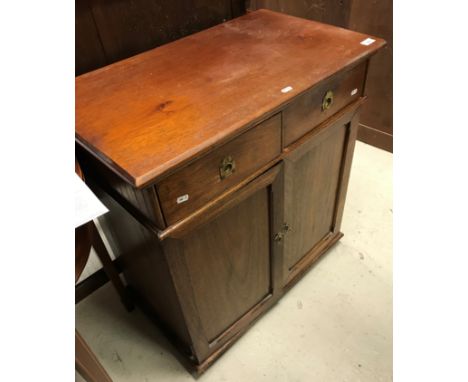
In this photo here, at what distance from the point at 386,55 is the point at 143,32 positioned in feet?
3.92

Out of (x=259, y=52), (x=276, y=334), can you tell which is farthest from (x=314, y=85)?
(x=276, y=334)

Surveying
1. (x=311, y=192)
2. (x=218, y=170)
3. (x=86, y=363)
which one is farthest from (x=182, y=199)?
(x=311, y=192)

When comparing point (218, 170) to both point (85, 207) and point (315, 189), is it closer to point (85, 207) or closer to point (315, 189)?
point (85, 207)

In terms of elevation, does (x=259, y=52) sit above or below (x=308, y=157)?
above

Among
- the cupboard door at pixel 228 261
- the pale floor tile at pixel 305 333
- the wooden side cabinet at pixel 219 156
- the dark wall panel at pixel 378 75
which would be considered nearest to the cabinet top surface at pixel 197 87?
the wooden side cabinet at pixel 219 156

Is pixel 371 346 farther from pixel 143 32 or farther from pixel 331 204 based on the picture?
pixel 143 32

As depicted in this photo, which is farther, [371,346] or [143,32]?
[371,346]

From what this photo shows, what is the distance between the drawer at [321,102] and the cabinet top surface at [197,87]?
0.05 meters

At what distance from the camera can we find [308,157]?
3.61 feet

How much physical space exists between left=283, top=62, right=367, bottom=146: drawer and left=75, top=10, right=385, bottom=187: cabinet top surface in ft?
0.15

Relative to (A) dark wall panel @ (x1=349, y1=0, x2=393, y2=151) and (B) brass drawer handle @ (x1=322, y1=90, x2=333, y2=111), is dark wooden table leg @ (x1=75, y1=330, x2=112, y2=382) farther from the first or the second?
(A) dark wall panel @ (x1=349, y1=0, x2=393, y2=151)

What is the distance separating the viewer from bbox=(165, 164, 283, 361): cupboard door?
0.90m

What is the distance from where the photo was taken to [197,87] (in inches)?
35.6

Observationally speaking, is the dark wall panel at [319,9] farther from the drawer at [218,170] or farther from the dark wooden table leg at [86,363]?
the dark wooden table leg at [86,363]
